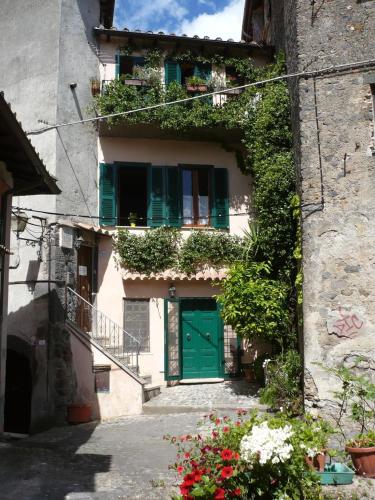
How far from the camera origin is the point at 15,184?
8.88 metres

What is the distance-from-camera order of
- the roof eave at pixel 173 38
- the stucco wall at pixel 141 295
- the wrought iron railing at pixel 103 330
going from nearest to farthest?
1. the wrought iron railing at pixel 103 330
2. the stucco wall at pixel 141 295
3. the roof eave at pixel 173 38

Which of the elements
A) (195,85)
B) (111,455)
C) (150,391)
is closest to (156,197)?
(195,85)

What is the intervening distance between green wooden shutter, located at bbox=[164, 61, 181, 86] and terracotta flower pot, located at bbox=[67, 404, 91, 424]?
8.82 m

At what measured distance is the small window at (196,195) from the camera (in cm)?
1370

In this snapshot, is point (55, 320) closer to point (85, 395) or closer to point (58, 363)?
point (58, 363)

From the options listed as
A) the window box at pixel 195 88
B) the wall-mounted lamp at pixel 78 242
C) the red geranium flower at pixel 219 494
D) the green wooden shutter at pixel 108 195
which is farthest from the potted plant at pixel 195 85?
the red geranium flower at pixel 219 494

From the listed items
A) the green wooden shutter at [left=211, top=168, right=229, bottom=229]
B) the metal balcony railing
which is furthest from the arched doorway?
the metal balcony railing

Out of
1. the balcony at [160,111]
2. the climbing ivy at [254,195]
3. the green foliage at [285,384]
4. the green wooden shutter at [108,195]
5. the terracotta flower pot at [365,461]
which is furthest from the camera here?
the green wooden shutter at [108,195]

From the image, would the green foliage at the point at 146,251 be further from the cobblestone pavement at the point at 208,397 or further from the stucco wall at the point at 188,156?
the cobblestone pavement at the point at 208,397

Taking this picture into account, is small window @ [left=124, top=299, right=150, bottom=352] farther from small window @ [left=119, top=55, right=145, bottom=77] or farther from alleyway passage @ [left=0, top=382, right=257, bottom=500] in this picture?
small window @ [left=119, top=55, right=145, bottom=77]

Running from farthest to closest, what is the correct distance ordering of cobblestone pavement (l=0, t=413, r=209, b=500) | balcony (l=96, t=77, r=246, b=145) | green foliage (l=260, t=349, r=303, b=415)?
balcony (l=96, t=77, r=246, b=145), green foliage (l=260, t=349, r=303, b=415), cobblestone pavement (l=0, t=413, r=209, b=500)

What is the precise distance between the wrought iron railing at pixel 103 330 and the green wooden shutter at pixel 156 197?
9.08ft

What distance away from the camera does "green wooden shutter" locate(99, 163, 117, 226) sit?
518 inches

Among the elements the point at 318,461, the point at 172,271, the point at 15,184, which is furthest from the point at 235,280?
the point at 318,461
